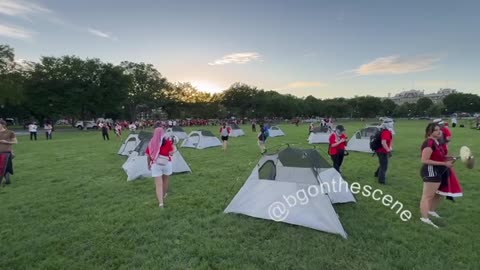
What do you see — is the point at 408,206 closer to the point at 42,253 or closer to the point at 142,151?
the point at 42,253

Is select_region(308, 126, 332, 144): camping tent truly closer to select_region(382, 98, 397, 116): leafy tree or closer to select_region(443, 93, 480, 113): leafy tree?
select_region(382, 98, 397, 116): leafy tree

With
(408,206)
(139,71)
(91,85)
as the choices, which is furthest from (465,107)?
(408,206)

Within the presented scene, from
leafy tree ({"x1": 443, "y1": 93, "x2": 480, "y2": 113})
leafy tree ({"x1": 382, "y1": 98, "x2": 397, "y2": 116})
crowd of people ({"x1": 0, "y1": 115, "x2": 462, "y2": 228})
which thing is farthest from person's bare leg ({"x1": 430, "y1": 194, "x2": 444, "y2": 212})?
leafy tree ({"x1": 443, "y1": 93, "x2": 480, "y2": 113})

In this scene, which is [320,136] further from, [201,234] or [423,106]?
[423,106]

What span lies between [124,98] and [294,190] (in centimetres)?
5470

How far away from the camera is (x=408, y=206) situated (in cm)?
662

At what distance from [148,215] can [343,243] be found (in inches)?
145

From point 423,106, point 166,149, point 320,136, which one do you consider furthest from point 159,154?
point 423,106

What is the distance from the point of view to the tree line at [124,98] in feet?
156

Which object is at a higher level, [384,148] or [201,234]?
[384,148]

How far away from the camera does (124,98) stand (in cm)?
5512

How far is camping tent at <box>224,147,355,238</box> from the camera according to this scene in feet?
17.2

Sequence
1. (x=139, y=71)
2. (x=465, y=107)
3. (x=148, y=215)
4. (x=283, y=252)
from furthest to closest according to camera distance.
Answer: (x=465, y=107), (x=139, y=71), (x=148, y=215), (x=283, y=252)

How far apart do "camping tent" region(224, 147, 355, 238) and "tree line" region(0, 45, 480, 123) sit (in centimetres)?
2534
